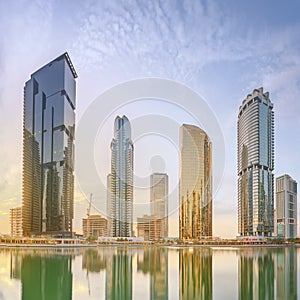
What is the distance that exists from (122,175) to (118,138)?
821 cm

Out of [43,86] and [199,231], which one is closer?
[43,86]

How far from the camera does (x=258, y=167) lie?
224ft

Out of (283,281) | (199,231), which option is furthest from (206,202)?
(283,281)

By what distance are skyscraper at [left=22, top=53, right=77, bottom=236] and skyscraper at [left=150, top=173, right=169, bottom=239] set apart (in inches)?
663

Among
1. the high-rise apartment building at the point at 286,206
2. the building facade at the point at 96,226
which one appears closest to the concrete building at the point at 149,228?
the building facade at the point at 96,226

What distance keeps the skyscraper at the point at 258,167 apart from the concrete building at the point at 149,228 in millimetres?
23678

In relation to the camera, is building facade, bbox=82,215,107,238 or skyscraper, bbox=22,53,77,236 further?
building facade, bbox=82,215,107,238

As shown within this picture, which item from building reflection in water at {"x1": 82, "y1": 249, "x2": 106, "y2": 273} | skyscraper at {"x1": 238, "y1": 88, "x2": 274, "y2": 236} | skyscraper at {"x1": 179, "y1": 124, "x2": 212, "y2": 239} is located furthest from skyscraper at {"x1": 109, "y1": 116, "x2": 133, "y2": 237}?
building reflection in water at {"x1": 82, "y1": 249, "x2": 106, "y2": 273}

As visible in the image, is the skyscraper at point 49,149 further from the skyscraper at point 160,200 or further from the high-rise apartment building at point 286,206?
the high-rise apartment building at point 286,206

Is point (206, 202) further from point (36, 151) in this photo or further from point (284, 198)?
point (36, 151)

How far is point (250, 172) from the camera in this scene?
6969cm

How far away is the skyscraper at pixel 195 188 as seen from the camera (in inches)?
3105

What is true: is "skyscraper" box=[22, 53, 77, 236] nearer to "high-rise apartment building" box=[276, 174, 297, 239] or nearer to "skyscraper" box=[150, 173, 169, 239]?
"skyscraper" box=[150, 173, 169, 239]

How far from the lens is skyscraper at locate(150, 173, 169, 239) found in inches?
3135
